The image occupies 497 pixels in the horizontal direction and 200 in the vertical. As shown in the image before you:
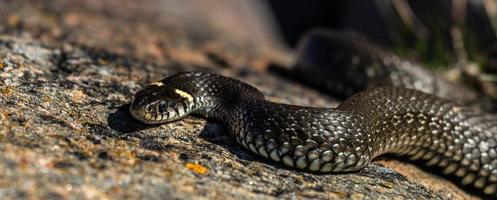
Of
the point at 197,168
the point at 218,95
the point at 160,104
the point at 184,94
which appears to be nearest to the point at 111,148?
the point at 197,168

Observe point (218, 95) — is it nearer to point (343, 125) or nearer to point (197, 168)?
point (343, 125)

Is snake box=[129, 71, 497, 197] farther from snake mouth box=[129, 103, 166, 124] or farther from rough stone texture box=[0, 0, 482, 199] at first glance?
rough stone texture box=[0, 0, 482, 199]

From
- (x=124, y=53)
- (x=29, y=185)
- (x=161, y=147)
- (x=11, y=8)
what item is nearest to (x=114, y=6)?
(x=11, y=8)

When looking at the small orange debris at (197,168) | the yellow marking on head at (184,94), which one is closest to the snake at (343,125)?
the yellow marking on head at (184,94)

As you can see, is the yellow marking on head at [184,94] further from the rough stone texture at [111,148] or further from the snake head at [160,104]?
the rough stone texture at [111,148]

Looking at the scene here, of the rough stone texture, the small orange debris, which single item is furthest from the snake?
the small orange debris

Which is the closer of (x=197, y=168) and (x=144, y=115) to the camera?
(x=197, y=168)
